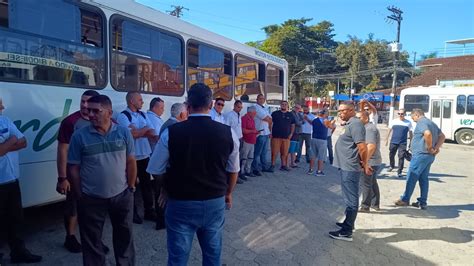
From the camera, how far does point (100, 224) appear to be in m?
2.93

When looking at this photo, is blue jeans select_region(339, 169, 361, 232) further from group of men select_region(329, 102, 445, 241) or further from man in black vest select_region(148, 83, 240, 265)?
man in black vest select_region(148, 83, 240, 265)

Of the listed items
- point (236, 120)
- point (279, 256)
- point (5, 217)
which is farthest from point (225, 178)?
point (236, 120)

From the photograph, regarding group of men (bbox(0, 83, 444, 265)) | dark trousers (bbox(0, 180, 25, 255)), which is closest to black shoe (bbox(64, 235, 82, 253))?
group of men (bbox(0, 83, 444, 265))

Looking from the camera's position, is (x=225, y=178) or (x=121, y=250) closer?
(x=225, y=178)

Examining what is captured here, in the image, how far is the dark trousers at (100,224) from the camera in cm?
287

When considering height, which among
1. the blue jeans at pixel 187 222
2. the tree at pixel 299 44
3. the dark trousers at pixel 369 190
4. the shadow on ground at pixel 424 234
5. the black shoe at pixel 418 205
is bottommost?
the shadow on ground at pixel 424 234

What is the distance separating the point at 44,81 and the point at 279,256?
325cm

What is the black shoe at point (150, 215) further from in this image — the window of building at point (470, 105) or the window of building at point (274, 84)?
the window of building at point (470, 105)

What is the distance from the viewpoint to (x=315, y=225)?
5.03 metres

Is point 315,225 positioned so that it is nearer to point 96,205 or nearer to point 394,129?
point 96,205

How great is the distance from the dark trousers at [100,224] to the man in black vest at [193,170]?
0.60 metres

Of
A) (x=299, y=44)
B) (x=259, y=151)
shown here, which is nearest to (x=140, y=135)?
(x=259, y=151)

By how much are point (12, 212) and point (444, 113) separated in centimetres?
2053

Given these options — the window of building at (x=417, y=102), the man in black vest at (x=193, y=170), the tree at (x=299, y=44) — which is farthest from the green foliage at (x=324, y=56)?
the man in black vest at (x=193, y=170)
